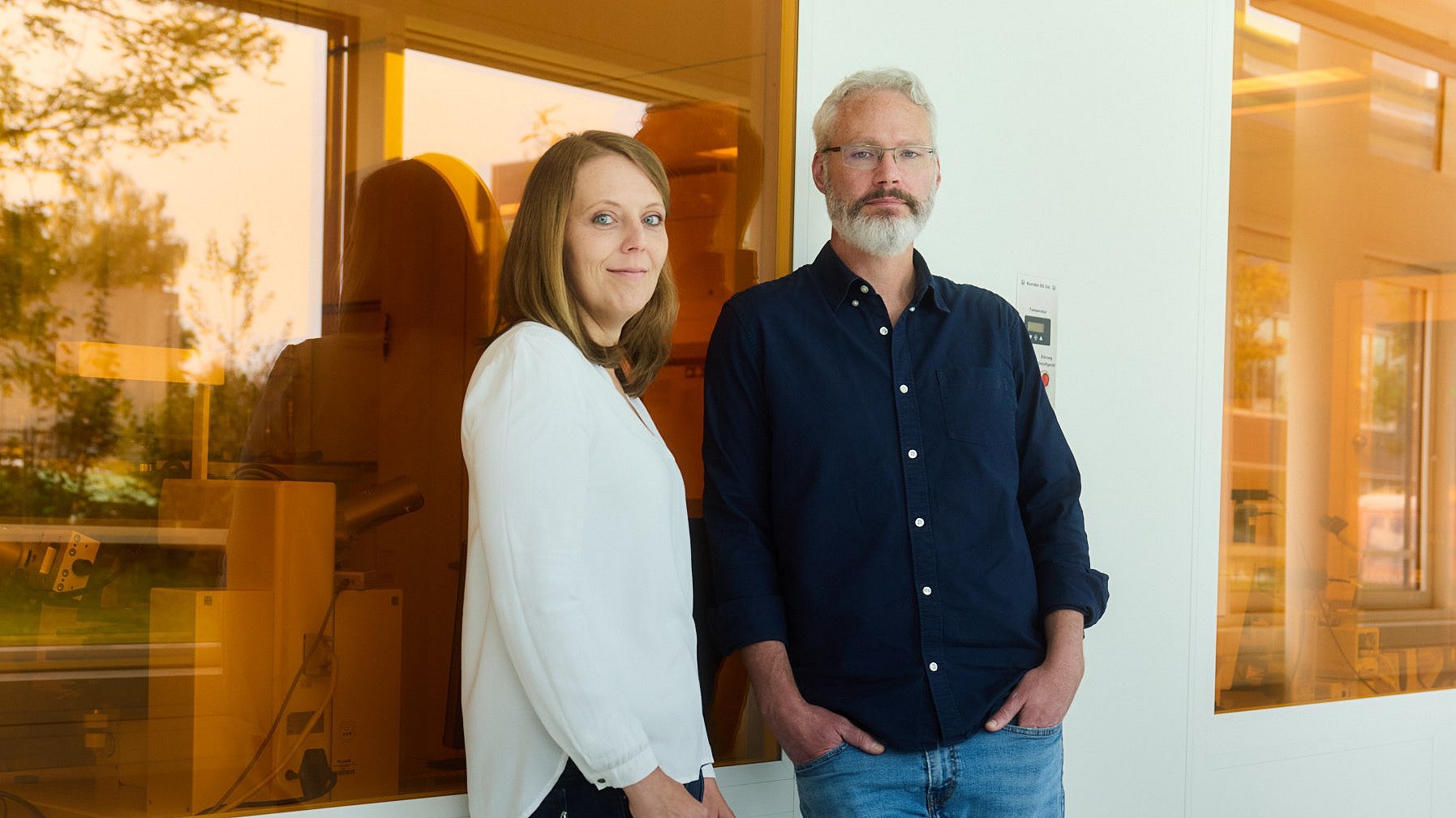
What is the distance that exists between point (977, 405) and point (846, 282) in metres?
0.30

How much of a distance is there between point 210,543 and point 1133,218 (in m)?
2.30

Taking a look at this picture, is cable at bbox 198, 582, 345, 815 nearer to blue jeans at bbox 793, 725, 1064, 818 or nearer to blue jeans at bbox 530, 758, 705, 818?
blue jeans at bbox 530, 758, 705, 818

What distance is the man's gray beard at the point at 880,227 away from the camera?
2242 mm

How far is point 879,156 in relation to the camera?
2281 millimetres

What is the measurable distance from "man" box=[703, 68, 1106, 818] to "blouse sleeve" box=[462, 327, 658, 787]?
0.59 m

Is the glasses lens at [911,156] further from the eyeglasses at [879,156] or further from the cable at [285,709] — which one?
the cable at [285,709]

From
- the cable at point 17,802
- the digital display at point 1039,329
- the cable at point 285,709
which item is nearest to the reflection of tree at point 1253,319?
the digital display at point 1039,329

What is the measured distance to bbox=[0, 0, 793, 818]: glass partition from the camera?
1864 mm

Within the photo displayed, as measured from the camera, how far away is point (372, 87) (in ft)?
7.04

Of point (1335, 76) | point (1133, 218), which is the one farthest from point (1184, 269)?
point (1335, 76)

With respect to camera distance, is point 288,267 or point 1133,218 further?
point 1133,218

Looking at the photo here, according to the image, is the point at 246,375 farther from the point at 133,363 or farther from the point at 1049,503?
the point at 1049,503

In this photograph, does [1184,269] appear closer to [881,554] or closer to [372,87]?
[881,554]

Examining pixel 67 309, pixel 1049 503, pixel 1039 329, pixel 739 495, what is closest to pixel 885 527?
pixel 739 495
